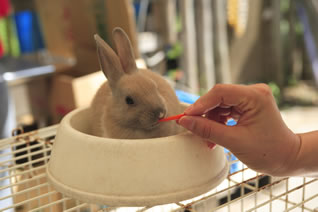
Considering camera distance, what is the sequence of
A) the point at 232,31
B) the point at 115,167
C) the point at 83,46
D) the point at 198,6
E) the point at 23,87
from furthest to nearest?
the point at 232,31
the point at 198,6
the point at 83,46
the point at 23,87
the point at 115,167

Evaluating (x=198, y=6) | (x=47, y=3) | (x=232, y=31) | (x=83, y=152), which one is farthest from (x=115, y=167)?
(x=232, y=31)

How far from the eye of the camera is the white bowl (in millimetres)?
607

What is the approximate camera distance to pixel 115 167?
61 centimetres

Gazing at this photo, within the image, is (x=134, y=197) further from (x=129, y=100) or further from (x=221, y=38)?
(x=221, y=38)

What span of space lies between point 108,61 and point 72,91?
1.10 metres

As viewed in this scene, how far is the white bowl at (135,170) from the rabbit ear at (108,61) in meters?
0.22

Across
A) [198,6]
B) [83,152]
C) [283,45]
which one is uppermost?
[198,6]

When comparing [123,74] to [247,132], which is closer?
[247,132]

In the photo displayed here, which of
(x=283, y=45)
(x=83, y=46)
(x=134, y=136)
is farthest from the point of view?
(x=283, y=45)

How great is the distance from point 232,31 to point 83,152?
10.1 feet

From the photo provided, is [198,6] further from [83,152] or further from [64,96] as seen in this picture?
[83,152]

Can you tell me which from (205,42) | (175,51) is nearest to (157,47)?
(175,51)

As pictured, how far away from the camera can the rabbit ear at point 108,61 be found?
0.79 meters

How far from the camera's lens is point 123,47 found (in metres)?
0.85
